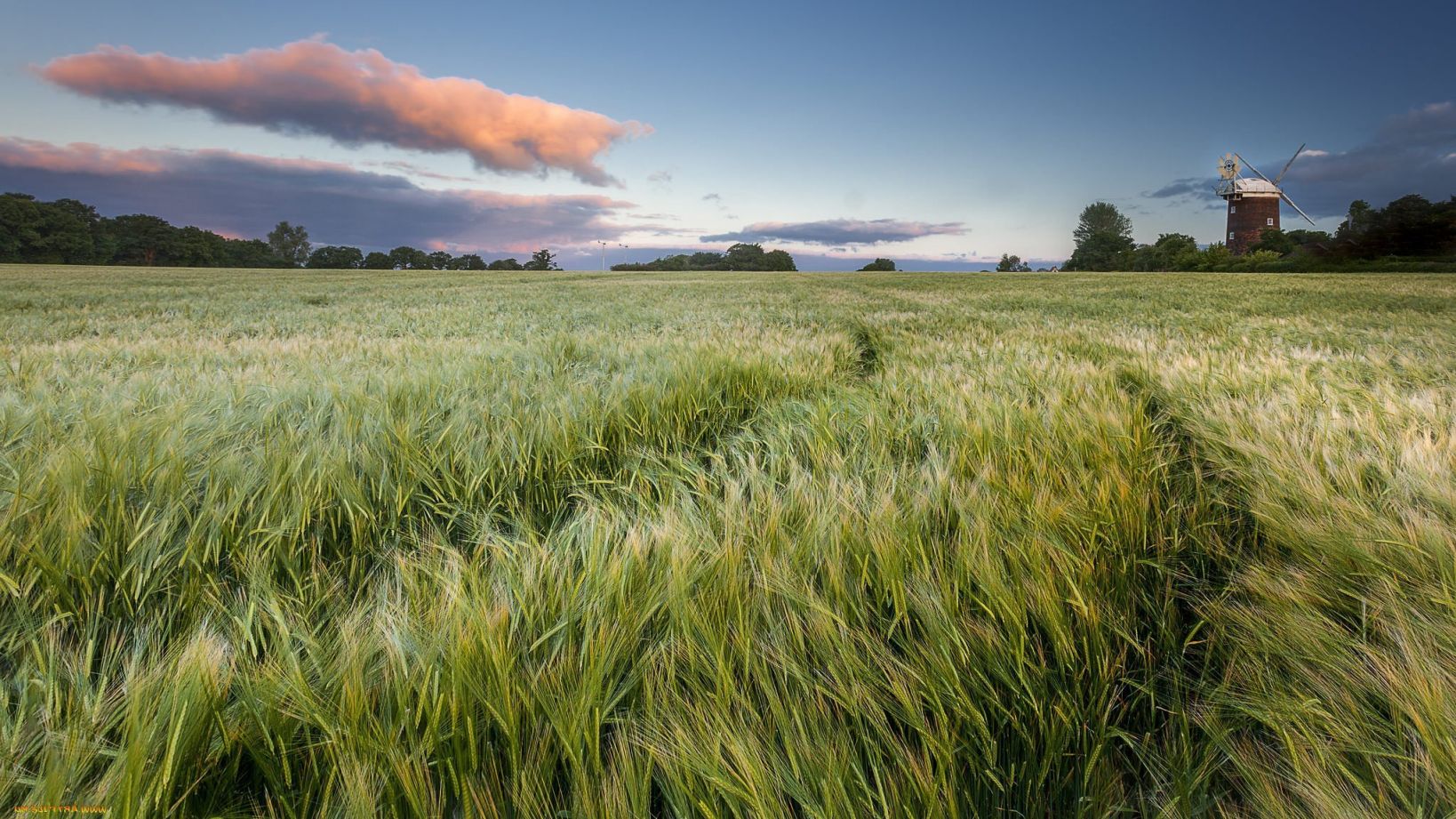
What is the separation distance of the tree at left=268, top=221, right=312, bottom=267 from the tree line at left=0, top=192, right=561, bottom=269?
11.2 ft

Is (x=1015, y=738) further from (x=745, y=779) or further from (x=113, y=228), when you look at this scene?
(x=113, y=228)

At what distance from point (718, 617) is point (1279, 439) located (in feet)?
5.67

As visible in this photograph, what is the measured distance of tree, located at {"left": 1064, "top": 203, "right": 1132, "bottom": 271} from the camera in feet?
230

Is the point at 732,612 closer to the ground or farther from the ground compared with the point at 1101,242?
closer to the ground

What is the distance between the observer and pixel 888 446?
1.81 metres

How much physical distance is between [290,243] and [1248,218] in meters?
166

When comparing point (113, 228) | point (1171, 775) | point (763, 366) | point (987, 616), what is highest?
point (113, 228)

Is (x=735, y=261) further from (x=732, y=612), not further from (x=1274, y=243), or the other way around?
(x=732, y=612)

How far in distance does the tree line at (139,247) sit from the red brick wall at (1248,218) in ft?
339

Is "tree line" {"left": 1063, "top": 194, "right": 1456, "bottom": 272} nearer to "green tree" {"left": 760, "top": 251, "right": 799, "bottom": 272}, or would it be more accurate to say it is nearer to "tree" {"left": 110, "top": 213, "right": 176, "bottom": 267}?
"green tree" {"left": 760, "top": 251, "right": 799, "bottom": 272}

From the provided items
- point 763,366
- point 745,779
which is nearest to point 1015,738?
point 745,779

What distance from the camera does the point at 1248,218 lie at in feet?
247

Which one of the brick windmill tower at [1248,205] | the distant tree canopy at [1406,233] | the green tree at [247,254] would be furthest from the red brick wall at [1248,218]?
the green tree at [247,254]

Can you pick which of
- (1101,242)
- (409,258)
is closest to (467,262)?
(409,258)
